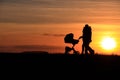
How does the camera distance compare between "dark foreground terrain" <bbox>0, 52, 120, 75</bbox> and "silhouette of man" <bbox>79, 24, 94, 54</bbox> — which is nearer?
"dark foreground terrain" <bbox>0, 52, 120, 75</bbox>

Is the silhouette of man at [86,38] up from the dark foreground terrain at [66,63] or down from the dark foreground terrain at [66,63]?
up

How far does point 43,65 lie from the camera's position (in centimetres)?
3131

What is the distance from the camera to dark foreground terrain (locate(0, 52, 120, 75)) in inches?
1171

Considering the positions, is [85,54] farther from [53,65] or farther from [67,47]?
[53,65]

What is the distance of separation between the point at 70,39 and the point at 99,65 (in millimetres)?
6505

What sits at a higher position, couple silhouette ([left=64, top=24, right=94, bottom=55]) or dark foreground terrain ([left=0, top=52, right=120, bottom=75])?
couple silhouette ([left=64, top=24, right=94, bottom=55])

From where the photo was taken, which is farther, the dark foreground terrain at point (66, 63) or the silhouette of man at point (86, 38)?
the silhouette of man at point (86, 38)

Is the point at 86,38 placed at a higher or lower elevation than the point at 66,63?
higher

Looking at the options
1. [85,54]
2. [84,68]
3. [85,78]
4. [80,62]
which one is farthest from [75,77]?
[85,54]

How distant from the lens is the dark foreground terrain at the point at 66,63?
1171 inches

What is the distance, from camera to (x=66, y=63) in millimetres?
32250

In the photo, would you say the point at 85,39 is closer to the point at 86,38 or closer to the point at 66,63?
the point at 86,38

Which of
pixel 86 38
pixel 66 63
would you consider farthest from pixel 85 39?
pixel 66 63

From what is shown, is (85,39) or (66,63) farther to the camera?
(85,39)
